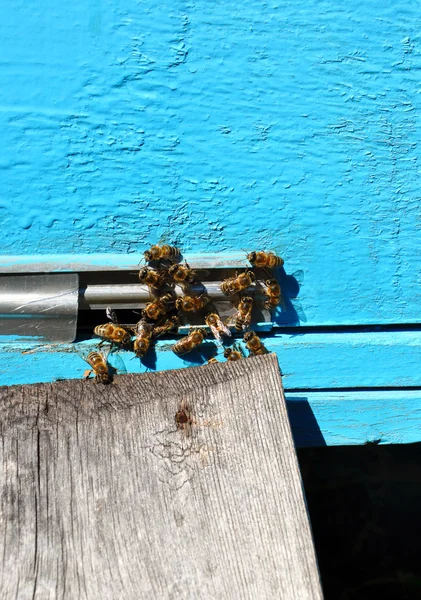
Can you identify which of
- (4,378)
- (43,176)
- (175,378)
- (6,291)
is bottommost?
(175,378)

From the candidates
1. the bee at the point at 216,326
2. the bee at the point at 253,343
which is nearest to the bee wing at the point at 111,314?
the bee at the point at 216,326

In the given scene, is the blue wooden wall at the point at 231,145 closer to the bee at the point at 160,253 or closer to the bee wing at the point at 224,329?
the bee at the point at 160,253

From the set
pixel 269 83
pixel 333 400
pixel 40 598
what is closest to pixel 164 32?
pixel 269 83

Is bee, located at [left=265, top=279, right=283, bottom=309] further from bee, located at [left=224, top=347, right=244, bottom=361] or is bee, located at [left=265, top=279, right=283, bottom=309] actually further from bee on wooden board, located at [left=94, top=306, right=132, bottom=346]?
Answer: bee on wooden board, located at [left=94, top=306, right=132, bottom=346]

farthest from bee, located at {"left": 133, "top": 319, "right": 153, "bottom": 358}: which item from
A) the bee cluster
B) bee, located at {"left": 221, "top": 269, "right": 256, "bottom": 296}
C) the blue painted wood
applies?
the blue painted wood

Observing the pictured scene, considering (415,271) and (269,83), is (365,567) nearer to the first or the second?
(415,271)
